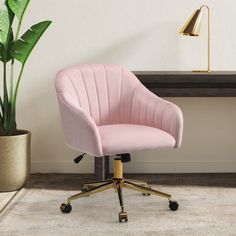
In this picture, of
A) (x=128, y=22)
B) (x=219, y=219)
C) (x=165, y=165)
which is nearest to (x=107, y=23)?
(x=128, y=22)

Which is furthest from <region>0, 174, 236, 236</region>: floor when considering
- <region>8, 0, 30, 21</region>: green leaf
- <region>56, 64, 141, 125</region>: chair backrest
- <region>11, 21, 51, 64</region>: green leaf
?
<region>8, 0, 30, 21</region>: green leaf

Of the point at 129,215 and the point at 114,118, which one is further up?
the point at 114,118

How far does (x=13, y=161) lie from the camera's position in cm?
365

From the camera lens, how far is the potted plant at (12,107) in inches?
140

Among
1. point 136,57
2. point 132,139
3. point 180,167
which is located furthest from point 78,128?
point 180,167

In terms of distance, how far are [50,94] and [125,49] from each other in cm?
67

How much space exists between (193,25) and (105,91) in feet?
2.59

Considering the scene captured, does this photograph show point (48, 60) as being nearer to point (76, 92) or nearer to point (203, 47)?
point (76, 92)

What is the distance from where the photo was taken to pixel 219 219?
9.89ft

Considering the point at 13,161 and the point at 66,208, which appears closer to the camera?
the point at 66,208

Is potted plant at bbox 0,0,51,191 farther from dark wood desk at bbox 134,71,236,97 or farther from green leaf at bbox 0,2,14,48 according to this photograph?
dark wood desk at bbox 134,71,236,97

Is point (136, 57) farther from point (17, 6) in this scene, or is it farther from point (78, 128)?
point (78, 128)

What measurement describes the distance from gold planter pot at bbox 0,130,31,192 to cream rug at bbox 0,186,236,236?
10 centimetres

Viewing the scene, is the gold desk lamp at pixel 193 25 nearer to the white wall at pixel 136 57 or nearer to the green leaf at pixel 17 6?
the white wall at pixel 136 57
